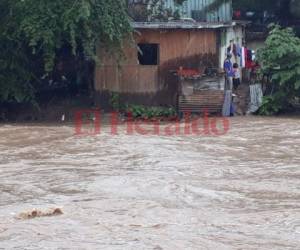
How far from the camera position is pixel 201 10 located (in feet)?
68.9

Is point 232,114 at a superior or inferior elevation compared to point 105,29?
inferior

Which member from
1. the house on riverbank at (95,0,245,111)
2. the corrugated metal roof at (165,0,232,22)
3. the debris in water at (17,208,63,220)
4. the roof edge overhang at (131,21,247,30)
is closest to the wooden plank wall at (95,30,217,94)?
the house on riverbank at (95,0,245,111)

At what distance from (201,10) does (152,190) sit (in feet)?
39.8

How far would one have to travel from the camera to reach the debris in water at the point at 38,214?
26.5 feet

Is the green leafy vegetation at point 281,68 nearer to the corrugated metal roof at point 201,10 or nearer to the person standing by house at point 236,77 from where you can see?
the person standing by house at point 236,77

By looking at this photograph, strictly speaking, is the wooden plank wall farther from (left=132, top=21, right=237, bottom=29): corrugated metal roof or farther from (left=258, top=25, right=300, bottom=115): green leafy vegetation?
(left=258, top=25, right=300, bottom=115): green leafy vegetation

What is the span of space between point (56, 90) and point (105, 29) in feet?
9.39

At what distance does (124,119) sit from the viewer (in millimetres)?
18297

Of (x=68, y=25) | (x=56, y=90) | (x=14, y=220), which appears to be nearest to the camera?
(x=14, y=220)

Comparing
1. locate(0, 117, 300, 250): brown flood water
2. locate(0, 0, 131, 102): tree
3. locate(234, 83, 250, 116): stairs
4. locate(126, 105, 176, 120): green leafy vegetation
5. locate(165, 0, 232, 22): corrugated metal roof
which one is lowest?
locate(0, 117, 300, 250): brown flood water

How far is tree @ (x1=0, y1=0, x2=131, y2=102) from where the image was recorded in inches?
671

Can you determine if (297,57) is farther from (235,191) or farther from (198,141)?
(235,191)

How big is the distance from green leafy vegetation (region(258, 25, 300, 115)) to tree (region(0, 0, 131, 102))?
11.7 ft

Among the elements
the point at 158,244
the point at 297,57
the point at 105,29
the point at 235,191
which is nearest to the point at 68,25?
the point at 105,29
